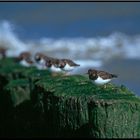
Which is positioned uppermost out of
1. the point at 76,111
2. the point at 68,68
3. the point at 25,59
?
the point at 68,68

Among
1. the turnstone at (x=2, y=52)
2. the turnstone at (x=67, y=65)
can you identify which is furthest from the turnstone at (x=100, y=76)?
the turnstone at (x=2, y=52)

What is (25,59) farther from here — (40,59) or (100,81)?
(100,81)

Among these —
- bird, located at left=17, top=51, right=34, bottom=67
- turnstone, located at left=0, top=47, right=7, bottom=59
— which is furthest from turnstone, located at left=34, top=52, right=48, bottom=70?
turnstone, located at left=0, top=47, right=7, bottom=59

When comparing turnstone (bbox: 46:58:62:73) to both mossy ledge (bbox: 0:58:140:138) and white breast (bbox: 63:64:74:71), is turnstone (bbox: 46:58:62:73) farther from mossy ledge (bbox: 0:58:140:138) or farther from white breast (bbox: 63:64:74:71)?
mossy ledge (bbox: 0:58:140:138)

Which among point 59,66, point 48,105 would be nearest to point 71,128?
point 48,105

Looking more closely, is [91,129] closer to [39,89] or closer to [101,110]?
[101,110]

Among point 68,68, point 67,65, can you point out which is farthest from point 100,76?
point 67,65
